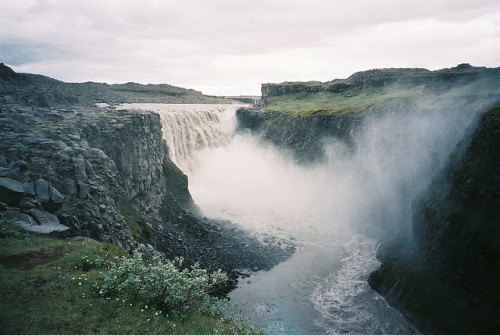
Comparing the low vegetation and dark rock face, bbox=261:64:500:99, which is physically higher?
dark rock face, bbox=261:64:500:99

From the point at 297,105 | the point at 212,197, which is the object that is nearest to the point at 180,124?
the point at 212,197

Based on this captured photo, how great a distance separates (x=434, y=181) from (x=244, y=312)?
2185 cm

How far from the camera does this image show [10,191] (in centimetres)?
1775

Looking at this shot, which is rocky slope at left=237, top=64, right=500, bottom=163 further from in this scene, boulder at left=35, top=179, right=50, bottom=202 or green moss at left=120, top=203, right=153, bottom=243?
boulder at left=35, top=179, right=50, bottom=202

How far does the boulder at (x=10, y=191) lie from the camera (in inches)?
692

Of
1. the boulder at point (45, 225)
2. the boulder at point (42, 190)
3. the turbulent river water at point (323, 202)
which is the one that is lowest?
the turbulent river water at point (323, 202)

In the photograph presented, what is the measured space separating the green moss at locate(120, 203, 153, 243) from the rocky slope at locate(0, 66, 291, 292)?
0.12 metres

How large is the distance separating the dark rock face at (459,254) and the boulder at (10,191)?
95.7 feet

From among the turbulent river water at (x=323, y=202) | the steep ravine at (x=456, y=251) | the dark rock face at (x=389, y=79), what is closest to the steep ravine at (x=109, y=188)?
the turbulent river water at (x=323, y=202)

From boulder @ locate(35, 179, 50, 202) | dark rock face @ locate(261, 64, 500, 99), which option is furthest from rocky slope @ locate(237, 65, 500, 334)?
boulder @ locate(35, 179, 50, 202)

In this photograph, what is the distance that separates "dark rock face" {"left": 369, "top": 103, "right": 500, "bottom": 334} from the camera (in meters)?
22.0

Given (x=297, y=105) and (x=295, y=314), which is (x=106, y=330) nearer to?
(x=295, y=314)

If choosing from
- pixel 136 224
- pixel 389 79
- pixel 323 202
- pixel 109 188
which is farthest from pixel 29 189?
pixel 389 79

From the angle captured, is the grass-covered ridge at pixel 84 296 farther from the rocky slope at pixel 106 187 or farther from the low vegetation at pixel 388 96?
the low vegetation at pixel 388 96
